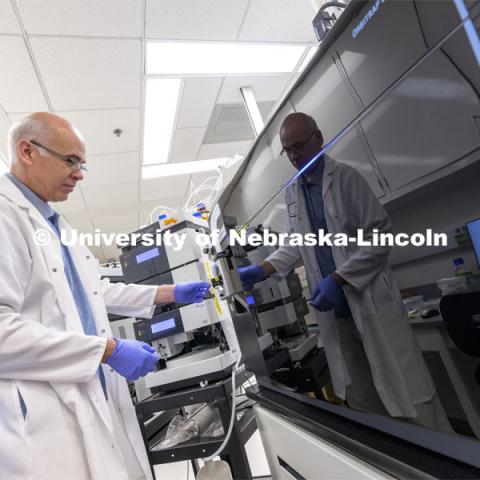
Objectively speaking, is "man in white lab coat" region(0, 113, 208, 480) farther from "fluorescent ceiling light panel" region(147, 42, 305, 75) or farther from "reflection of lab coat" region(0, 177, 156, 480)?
"fluorescent ceiling light panel" region(147, 42, 305, 75)

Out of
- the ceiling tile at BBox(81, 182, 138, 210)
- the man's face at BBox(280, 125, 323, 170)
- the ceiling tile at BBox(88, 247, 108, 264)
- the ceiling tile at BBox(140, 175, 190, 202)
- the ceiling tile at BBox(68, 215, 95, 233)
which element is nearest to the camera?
the man's face at BBox(280, 125, 323, 170)

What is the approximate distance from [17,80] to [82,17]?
721 millimetres

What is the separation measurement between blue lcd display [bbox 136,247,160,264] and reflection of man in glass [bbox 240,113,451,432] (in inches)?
37.6

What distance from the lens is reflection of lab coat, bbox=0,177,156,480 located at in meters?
0.81

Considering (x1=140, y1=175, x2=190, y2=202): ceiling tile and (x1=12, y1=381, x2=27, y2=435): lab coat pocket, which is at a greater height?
(x1=140, y1=175, x2=190, y2=202): ceiling tile

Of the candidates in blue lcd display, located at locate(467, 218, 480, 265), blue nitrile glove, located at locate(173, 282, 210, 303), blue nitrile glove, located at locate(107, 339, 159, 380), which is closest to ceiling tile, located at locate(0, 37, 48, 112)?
blue nitrile glove, located at locate(173, 282, 210, 303)

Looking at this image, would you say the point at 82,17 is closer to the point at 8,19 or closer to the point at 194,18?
the point at 8,19

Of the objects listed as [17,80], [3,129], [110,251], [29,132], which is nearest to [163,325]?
[29,132]

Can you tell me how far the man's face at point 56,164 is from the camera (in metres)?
1.11

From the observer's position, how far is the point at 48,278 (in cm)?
96

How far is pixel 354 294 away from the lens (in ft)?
1.90

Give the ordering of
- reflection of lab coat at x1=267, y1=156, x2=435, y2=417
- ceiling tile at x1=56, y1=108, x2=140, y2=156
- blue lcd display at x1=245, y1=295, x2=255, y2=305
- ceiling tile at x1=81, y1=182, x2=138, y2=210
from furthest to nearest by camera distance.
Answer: ceiling tile at x1=81, y1=182, x2=138, y2=210, ceiling tile at x1=56, y1=108, x2=140, y2=156, blue lcd display at x1=245, y1=295, x2=255, y2=305, reflection of lab coat at x1=267, y1=156, x2=435, y2=417

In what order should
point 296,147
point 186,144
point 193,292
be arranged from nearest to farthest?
point 296,147 < point 193,292 < point 186,144

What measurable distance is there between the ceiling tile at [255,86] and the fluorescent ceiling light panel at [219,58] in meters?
0.08
